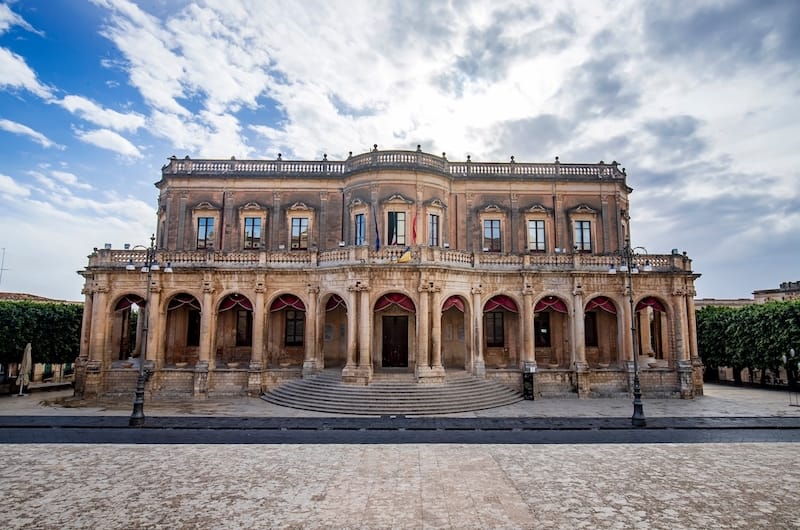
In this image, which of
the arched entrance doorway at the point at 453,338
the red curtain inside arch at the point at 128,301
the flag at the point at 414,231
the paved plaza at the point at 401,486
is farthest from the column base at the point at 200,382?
the arched entrance doorway at the point at 453,338

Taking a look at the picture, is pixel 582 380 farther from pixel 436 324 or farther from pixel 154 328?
pixel 154 328

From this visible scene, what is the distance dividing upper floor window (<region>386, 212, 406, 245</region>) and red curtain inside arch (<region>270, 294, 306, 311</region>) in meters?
6.91

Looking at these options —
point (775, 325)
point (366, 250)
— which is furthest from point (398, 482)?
point (775, 325)

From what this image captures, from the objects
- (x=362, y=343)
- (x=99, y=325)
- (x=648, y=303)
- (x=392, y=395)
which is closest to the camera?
(x=392, y=395)

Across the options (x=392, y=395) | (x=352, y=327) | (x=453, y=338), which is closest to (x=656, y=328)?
(x=453, y=338)

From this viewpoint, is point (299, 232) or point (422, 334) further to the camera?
point (299, 232)

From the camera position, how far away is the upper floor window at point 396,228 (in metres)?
29.5

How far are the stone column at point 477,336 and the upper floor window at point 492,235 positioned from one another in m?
4.66

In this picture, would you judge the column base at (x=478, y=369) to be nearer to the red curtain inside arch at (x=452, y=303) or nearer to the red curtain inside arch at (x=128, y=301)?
the red curtain inside arch at (x=452, y=303)

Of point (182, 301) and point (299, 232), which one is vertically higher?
point (299, 232)

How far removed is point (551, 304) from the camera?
28750mm

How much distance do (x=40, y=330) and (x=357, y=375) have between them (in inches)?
852

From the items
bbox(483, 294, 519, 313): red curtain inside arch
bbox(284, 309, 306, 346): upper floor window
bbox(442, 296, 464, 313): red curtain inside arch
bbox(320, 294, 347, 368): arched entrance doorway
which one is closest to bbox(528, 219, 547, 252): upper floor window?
bbox(483, 294, 519, 313): red curtain inside arch

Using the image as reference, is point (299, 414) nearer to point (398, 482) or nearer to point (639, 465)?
point (398, 482)
